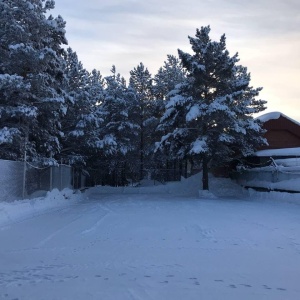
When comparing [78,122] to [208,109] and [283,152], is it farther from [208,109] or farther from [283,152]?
[283,152]

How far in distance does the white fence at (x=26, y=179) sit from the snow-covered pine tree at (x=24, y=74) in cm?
96

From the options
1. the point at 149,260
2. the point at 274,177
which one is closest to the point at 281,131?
the point at 274,177

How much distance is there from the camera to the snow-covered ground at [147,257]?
514 cm

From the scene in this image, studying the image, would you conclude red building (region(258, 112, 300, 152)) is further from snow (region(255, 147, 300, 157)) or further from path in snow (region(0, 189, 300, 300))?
path in snow (region(0, 189, 300, 300))

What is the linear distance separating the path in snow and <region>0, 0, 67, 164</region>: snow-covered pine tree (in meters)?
8.01

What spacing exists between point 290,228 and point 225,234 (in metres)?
2.36

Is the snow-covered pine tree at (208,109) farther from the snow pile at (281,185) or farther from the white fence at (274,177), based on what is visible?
the snow pile at (281,185)

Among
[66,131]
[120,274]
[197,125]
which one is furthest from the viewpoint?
[66,131]

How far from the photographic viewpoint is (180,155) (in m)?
27.6

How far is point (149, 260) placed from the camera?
691cm

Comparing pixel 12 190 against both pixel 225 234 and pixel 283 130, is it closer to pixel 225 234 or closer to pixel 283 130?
pixel 225 234

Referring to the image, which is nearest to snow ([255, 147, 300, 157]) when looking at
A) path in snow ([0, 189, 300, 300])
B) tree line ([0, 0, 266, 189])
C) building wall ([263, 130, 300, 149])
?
tree line ([0, 0, 266, 189])

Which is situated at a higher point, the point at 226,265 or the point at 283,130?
the point at 283,130

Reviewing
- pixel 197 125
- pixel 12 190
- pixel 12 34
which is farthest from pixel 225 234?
pixel 197 125
